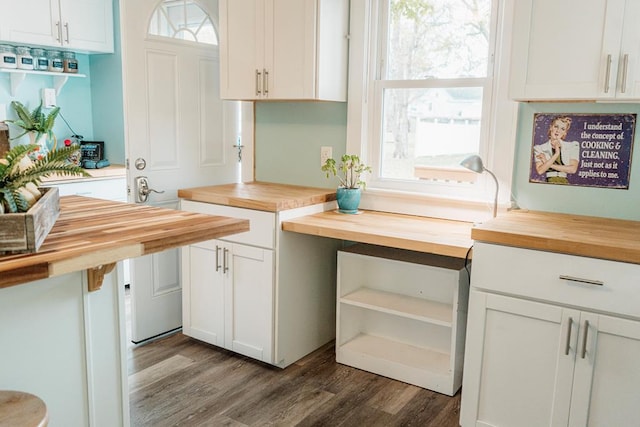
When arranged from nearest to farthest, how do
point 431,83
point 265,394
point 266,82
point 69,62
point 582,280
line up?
point 582,280, point 265,394, point 431,83, point 266,82, point 69,62

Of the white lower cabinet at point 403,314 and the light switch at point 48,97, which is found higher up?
the light switch at point 48,97

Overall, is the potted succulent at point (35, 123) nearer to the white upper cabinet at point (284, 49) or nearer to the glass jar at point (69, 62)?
the glass jar at point (69, 62)

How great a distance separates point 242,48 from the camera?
10.2 feet

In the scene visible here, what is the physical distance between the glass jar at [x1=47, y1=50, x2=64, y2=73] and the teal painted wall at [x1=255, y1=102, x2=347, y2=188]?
167 cm

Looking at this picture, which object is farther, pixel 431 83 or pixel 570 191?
pixel 431 83

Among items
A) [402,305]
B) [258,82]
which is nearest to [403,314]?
[402,305]

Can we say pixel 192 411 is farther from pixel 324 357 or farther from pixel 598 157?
pixel 598 157

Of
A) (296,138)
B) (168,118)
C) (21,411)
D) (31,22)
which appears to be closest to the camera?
(21,411)

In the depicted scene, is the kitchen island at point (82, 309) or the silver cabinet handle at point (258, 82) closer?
the kitchen island at point (82, 309)

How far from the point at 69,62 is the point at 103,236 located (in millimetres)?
3179

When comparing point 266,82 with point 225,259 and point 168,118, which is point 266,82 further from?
point 225,259

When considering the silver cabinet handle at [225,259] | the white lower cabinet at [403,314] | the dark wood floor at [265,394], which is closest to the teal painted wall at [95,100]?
the silver cabinet handle at [225,259]

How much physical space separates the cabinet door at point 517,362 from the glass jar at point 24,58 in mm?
3438

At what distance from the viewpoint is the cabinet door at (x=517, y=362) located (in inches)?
80.7
